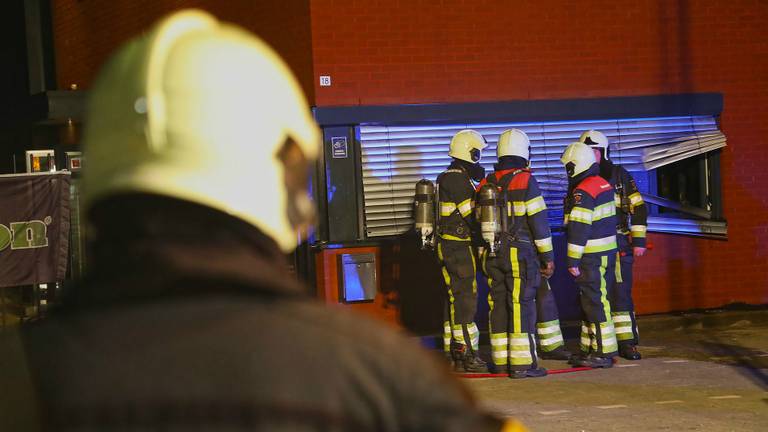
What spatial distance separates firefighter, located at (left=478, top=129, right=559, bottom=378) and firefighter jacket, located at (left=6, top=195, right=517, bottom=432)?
8453mm

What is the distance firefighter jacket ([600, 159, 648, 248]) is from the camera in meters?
10.7

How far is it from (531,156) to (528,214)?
116 inches

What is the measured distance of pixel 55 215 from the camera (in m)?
12.2

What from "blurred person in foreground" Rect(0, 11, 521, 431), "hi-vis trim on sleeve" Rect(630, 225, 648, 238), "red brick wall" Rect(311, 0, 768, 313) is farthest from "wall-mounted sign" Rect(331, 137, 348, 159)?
"blurred person in foreground" Rect(0, 11, 521, 431)

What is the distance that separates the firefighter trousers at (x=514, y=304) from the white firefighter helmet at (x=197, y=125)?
8.33m

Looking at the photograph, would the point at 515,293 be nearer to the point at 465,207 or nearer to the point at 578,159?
the point at 465,207

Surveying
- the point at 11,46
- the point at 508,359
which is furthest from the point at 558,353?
the point at 11,46

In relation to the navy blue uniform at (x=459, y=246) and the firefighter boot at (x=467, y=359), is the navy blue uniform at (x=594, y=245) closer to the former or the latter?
the navy blue uniform at (x=459, y=246)

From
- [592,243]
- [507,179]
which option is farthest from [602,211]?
[507,179]

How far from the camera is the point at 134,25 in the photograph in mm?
15500

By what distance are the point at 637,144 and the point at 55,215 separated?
23.0 ft

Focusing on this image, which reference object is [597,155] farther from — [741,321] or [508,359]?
[741,321]

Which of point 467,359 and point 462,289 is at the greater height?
point 462,289

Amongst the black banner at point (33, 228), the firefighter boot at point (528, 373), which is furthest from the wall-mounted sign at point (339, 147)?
the firefighter boot at point (528, 373)
